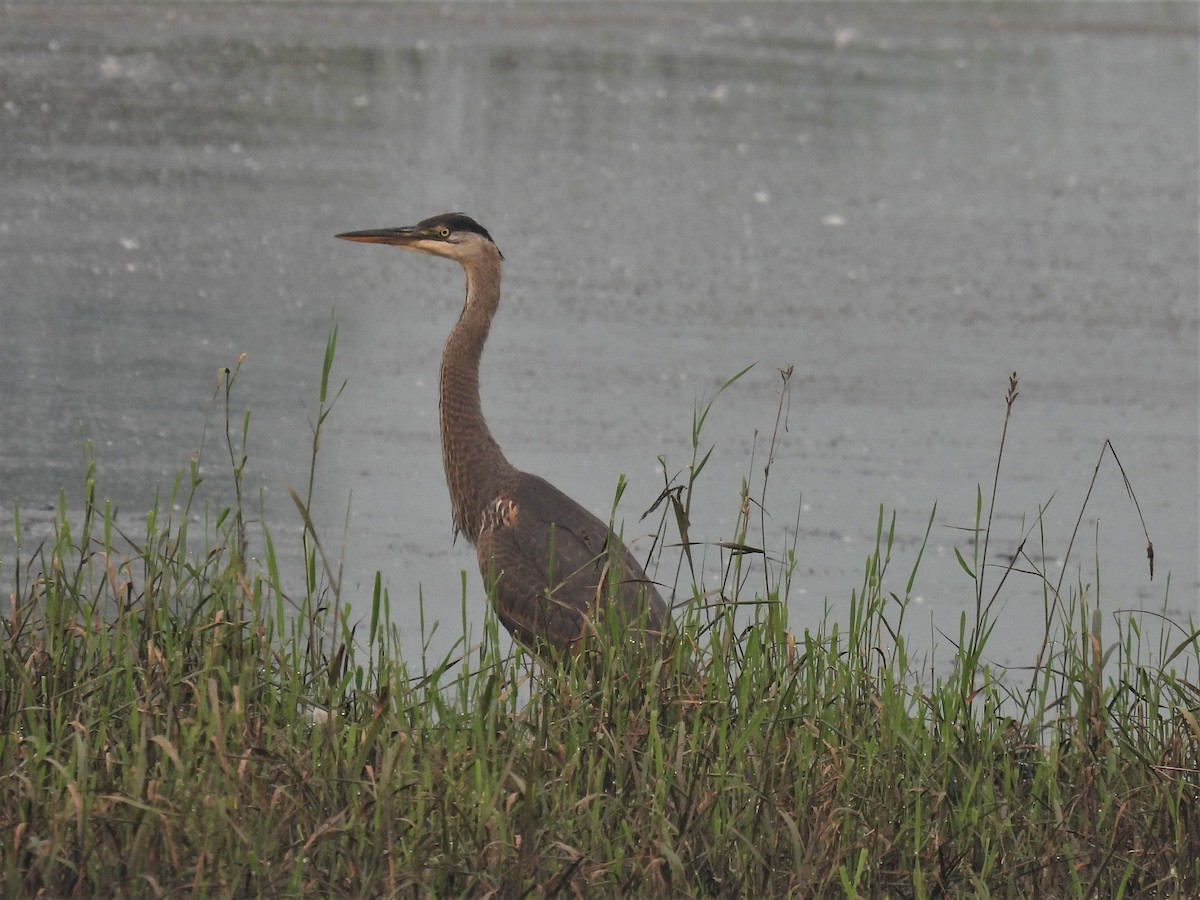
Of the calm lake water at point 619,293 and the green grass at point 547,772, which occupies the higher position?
the calm lake water at point 619,293

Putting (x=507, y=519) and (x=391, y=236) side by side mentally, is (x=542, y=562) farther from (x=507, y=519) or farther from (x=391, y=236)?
(x=391, y=236)

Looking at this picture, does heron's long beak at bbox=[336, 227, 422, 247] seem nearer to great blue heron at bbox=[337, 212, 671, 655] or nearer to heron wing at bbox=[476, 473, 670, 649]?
great blue heron at bbox=[337, 212, 671, 655]

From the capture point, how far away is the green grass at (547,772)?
3.24 metres

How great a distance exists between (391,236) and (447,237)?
15cm

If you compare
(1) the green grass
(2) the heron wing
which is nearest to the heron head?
(2) the heron wing

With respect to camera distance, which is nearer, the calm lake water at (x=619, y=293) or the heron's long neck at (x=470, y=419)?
the heron's long neck at (x=470, y=419)

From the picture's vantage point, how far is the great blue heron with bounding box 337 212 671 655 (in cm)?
454

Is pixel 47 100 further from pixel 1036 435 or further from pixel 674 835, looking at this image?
pixel 674 835

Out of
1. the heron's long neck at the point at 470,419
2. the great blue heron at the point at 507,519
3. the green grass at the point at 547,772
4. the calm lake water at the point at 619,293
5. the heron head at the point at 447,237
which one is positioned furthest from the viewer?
the calm lake water at the point at 619,293

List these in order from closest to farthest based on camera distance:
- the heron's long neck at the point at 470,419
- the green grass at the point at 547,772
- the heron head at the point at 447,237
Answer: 1. the green grass at the point at 547,772
2. the heron's long neck at the point at 470,419
3. the heron head at the point at 447,237

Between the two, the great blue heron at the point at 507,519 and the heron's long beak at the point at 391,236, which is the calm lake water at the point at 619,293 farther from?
the heron's long beak at the point at 391,236

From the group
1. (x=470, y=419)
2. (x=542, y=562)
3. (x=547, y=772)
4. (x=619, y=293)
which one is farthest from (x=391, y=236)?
(x=619, y=293)

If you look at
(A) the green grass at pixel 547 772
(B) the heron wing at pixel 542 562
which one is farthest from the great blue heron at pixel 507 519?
(A) the green grass at pixel 547 772

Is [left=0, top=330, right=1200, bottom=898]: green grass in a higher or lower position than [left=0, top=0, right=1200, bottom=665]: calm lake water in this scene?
lower
